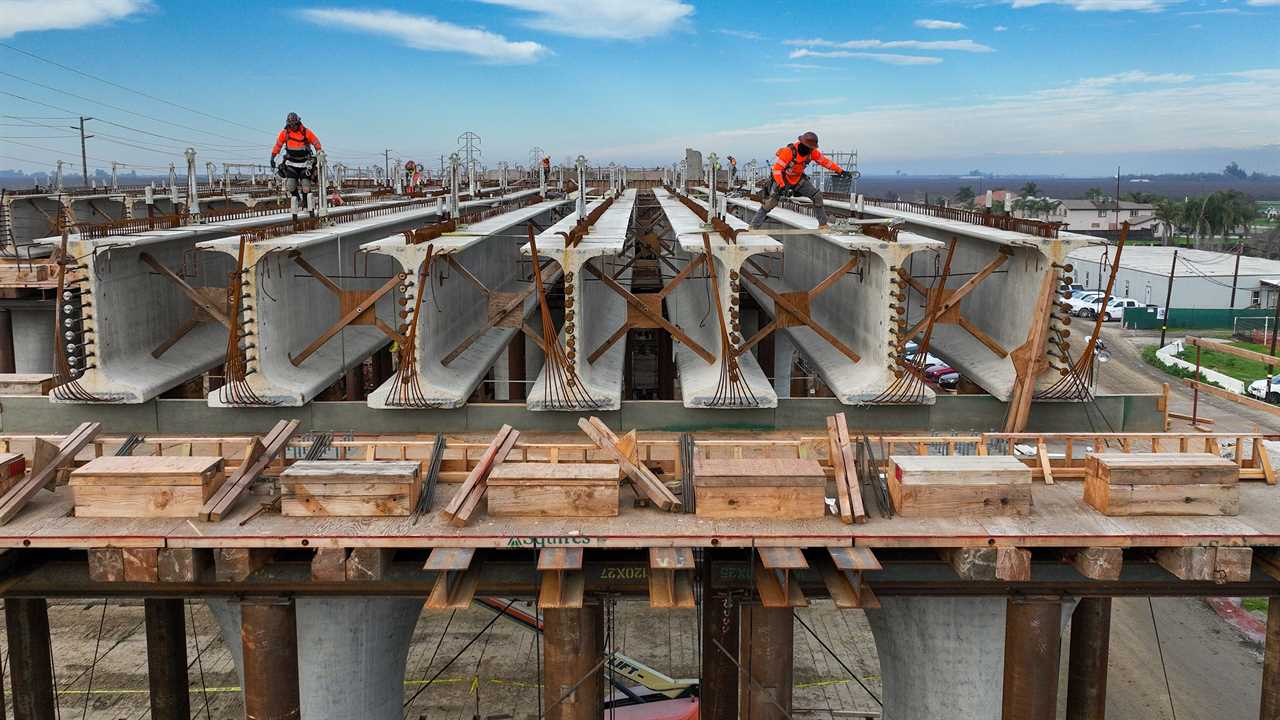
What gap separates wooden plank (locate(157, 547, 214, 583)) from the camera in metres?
10.9

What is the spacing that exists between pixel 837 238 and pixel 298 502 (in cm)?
937

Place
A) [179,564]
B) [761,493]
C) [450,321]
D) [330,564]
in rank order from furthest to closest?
1. [450,321]
2. [761,493]
3. [179,564]
4. [330,564]

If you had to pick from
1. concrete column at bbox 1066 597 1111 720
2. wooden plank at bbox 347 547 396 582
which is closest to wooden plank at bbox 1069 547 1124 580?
concrete column at bbox 1066 597 1111 720

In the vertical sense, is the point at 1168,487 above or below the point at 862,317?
below

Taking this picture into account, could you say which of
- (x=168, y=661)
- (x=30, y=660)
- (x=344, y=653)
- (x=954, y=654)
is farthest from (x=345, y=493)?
(x=954, y=654)

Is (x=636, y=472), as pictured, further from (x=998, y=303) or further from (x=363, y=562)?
(x=998, y=303)

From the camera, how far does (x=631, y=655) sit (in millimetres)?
22656

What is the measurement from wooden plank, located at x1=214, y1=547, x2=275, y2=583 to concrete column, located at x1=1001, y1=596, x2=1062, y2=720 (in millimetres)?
8334

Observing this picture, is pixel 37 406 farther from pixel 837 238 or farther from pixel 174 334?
pixel 837 238

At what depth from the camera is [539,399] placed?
15648 mm

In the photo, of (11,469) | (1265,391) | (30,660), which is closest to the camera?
(11,469)

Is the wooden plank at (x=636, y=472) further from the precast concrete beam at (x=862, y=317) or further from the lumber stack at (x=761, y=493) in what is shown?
the precast concrete beam at (x=862, y=317)

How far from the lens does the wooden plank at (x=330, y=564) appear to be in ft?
35.3

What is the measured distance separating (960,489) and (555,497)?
14.8 ft
